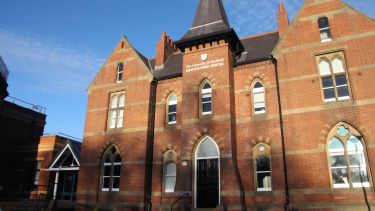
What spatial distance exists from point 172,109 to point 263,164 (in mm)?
6649

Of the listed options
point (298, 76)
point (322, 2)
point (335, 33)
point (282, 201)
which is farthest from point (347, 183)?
point (322, 2)

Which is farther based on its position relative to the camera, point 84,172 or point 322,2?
point 84,172

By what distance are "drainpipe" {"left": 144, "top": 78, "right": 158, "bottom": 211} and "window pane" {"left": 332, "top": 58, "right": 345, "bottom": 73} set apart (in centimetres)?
1040

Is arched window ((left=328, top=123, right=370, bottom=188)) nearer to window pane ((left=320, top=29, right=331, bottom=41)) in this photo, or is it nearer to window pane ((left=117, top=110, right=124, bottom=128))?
window pane ((left=320, top=29, right=331, bottom=41))

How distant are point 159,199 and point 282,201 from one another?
6.83 meters

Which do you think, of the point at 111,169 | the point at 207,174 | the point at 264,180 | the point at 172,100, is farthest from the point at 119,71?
the point at 264,180

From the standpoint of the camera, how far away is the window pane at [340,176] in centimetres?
1385

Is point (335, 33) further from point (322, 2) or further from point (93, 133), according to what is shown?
point (93, 133)

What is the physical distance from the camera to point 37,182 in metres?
26.0

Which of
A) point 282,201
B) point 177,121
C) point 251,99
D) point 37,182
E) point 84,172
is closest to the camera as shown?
point 282,201

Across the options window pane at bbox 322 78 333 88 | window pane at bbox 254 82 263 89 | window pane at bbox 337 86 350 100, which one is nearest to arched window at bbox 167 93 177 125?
window pane at bbox 254 82 263 89

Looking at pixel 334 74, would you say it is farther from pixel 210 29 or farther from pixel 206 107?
pixel 210 29

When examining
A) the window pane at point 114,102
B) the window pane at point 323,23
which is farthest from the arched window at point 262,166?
the window pane at point 114,102

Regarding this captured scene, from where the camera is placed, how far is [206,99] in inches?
709
